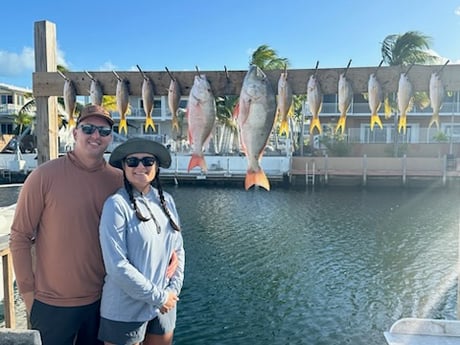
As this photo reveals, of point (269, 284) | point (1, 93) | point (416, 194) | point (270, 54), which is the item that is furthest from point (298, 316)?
point (1, 93)

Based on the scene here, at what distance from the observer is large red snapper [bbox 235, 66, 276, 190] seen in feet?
8.35

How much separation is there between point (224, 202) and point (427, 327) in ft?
50.4

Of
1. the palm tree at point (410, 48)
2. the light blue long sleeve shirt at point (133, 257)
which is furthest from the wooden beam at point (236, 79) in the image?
the palm tree at point (410, 48)

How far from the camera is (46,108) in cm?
310

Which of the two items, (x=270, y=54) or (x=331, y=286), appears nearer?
(x=331, y=286)

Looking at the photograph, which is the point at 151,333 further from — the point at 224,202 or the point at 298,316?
the point at 224,202

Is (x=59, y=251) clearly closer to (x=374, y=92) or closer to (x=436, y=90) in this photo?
(x=374, y=92)

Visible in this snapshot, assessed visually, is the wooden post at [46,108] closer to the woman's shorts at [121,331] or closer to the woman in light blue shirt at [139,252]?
the woman in light blue shirt at [139,252]

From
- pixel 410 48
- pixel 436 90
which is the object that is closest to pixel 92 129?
pixel 436 90

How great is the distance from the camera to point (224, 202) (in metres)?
18.0

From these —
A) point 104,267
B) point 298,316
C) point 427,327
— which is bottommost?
point 298,316

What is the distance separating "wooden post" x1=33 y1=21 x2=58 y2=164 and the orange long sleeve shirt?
3.62 feet

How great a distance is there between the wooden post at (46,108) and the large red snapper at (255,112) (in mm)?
1445

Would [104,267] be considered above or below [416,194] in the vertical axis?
above
